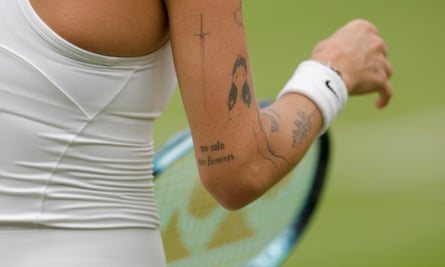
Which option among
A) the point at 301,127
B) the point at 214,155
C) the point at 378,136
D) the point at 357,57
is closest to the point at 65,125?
the point at 214,155

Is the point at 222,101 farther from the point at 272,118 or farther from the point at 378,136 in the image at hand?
the point at 378,136

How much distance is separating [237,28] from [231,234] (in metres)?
1.13

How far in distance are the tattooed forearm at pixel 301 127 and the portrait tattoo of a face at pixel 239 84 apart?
99 mm

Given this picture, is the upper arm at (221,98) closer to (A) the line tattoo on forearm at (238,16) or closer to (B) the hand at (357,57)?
(A) the line tattoo on forearm at (238,16)

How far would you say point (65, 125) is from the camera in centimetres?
124

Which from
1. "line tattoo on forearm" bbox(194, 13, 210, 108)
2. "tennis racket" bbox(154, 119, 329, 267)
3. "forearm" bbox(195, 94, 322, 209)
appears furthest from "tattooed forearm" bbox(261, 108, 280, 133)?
"tennis racket" bbox(154, 119, 329, 267)

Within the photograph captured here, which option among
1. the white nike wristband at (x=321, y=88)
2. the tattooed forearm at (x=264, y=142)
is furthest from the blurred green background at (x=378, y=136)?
the tattooed forearm at (x=264, y=142)

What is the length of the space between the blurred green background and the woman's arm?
2318 millimetres

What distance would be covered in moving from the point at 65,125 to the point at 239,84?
7.2 inches

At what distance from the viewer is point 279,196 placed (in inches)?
97.7

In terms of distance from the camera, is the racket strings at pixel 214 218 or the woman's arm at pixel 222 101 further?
the racket strings at pixel 214 218

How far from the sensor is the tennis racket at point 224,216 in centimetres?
212

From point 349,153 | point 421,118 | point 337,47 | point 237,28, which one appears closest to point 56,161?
point 237,28

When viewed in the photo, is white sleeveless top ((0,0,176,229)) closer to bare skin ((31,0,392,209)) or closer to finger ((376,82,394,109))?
Result: bare skin ((31,0,392,209))
